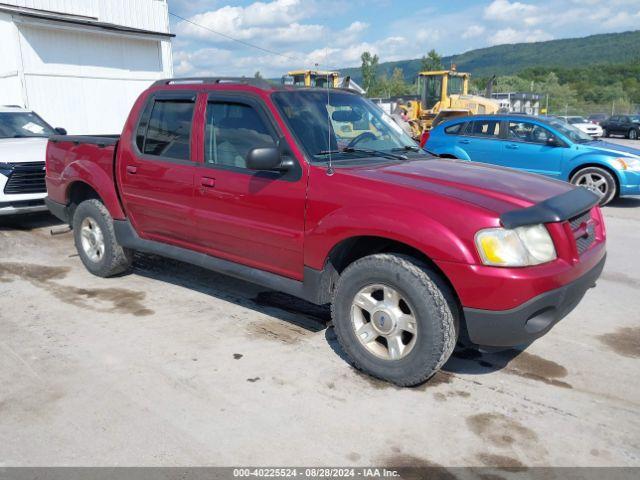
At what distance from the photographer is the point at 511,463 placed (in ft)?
9.12

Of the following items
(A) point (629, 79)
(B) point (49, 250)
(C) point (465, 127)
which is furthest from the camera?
(A) point (629, 79)

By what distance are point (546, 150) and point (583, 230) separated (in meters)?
7.15

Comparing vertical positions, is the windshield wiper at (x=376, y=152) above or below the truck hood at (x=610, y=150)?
above

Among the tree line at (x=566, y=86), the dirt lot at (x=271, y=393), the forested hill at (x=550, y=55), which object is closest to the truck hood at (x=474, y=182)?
the dirt lot at (x=271, y=393)

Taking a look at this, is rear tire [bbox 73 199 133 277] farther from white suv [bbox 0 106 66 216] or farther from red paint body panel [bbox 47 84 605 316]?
white suv [bbox 0 106 66 216]

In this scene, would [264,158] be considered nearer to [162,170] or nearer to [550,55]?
[162,170]

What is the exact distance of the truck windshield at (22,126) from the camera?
29.9 feet

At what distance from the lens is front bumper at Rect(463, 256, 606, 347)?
3045 mm

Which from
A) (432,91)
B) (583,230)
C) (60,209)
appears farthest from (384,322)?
(432,91)

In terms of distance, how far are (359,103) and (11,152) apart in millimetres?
5679

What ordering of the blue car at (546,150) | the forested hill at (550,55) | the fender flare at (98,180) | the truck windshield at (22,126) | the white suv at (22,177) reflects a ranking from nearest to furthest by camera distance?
the fender flare at (98,180)
the white suv at (22,177)
the truck windshield at (22,126)
the blue car at (546,150)
the forested hill at (550,55)

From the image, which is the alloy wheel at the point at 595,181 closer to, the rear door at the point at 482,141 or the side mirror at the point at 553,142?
the side mirror at the point at 553,142

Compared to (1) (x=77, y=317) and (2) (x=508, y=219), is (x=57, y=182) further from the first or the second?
(2) (x=508, y=219)

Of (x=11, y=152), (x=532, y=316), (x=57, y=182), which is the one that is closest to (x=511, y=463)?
(x=532, y=316)
